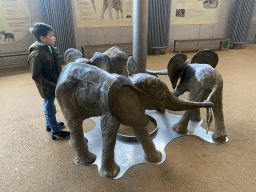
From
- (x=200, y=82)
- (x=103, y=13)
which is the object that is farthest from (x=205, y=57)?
(x=103, y=13)

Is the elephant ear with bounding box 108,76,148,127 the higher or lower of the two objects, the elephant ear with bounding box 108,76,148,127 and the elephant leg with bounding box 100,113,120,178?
the higher

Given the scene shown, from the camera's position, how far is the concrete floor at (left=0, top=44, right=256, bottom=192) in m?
1.71

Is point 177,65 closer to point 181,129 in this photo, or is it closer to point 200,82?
point 200,82

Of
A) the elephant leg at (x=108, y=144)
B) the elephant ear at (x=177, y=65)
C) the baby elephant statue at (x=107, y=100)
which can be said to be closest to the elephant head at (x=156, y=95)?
the baby elephant statue at (x=107, y=100)

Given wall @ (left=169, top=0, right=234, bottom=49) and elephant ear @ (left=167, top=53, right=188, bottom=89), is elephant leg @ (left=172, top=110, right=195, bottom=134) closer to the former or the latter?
elephant ear @ (left=167, top=53, right=188, bottom=89)

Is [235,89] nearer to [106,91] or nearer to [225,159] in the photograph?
[225,159]

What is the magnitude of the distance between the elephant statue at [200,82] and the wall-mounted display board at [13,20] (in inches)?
186

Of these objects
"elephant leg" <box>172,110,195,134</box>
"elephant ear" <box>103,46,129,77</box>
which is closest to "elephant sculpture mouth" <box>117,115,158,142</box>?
"elephant leg" <box>172,110,195,134</box>

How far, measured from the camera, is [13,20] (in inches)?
201

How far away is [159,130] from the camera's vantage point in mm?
2465

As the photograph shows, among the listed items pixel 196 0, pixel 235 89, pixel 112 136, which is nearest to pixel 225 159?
pixel 112 136

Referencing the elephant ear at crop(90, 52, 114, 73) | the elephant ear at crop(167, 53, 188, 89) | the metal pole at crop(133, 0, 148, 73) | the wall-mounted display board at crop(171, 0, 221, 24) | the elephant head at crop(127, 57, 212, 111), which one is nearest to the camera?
the elephant head at crop(127, 57, 212, 111)

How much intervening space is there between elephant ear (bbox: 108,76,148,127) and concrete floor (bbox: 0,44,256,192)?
2.31 feet

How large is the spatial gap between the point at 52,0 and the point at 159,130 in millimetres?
4707
